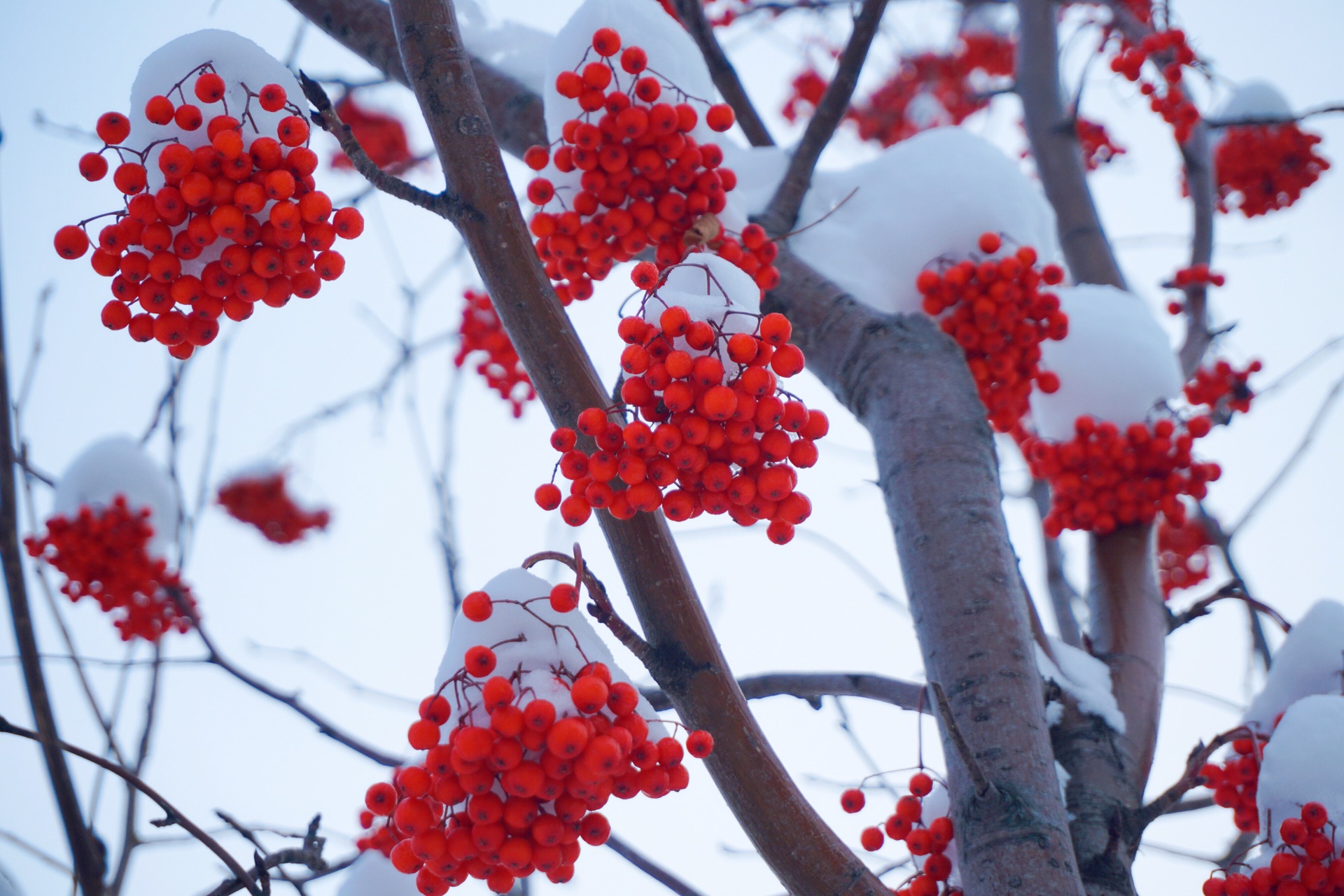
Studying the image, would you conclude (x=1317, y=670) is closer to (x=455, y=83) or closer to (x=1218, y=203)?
(x=455, y=83)

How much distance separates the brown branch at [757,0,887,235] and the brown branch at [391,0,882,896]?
1.23 m

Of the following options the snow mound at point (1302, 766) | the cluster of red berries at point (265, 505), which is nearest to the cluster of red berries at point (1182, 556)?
the snow mound at point (1302, 766)

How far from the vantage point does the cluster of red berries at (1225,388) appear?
3.35 m

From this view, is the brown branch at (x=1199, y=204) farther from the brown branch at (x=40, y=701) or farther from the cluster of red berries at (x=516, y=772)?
the brown branch at (x=40, y=701)

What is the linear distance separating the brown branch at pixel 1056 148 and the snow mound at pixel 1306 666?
1663mm

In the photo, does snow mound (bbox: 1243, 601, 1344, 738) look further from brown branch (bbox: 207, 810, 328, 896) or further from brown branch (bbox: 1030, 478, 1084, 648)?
brown branch (bbox: 207, 810, 328, 896)

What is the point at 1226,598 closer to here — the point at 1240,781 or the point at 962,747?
the point at 1240,781

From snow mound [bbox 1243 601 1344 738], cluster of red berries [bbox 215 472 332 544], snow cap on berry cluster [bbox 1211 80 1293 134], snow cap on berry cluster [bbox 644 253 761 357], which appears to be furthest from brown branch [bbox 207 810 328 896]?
snow cap on berry cluster [bbox 1211 80 1293 134]

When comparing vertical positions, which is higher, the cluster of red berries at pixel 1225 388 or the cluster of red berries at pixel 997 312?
the cluster of red berries at pixel 1225 388

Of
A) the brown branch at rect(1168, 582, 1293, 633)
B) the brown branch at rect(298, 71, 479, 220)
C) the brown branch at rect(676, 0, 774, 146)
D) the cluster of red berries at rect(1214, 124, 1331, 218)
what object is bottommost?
the brown branch at rect(1168, 582, 1293, 633)

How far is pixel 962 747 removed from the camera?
61.0 inches

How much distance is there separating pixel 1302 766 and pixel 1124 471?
114 cm

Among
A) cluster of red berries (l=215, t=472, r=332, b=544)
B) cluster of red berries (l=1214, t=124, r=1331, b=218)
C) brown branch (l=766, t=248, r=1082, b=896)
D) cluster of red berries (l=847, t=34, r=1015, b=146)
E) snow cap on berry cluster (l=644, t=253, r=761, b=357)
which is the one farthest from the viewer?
cluster of red berries (l=847, t=34, r=1015, b=146)

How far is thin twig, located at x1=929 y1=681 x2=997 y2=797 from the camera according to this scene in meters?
1.49
